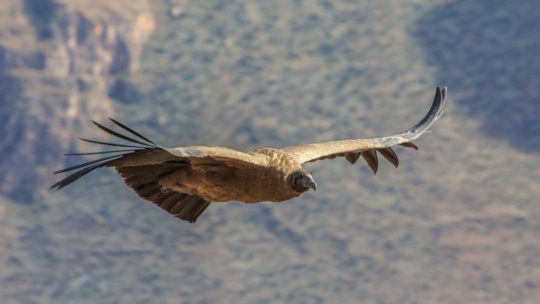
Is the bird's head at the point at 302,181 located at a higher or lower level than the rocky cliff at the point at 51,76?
lower

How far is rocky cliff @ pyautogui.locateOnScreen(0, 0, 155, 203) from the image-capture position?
122 metres

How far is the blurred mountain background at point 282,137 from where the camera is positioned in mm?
115875

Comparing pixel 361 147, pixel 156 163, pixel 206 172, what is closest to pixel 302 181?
pixel 206 172

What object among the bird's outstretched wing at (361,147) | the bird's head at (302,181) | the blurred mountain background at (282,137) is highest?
Result: the blurred mountain background at (282,137)

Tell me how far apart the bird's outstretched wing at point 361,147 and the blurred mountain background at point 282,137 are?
260 feet

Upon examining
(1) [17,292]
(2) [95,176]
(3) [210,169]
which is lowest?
(3) [210,169]

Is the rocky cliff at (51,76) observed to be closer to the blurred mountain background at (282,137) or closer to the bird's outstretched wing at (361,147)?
the blurred mountain background at (282,137)

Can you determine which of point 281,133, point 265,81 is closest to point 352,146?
point 281,133

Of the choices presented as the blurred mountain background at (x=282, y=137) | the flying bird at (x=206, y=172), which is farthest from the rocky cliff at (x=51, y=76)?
the flying bird at (x=206, y=172)

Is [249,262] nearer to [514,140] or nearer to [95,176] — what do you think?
[95,176]

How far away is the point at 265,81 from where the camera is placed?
438 ft

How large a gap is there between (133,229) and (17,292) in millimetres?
10503

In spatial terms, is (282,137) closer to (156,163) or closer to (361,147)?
(361,147)

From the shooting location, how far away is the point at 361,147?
100 feet
